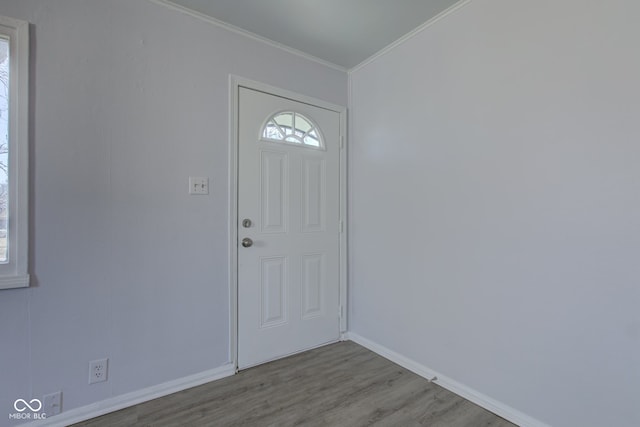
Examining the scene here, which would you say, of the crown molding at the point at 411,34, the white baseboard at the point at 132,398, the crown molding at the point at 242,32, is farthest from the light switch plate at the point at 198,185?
the crown molding at the point at 411,34

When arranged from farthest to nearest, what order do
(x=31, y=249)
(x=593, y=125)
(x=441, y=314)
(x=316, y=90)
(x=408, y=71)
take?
(x=316, y=90), (x=408, y=71), (x=441, y=314), (x=31, y=249), (x=593, y=125)

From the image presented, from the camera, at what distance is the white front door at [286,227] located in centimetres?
215

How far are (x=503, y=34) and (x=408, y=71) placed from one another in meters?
0.65

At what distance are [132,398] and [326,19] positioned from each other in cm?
267

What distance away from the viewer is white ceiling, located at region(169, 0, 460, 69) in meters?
1.83

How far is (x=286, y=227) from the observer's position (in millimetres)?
2338

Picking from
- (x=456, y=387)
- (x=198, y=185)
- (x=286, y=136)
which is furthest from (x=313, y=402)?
(x=286, y=136)

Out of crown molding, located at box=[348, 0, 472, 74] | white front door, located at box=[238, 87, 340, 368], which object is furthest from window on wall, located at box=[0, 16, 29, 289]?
crown molding, located at box=[348, 0, 472, 74]

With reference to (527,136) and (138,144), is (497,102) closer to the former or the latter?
(527,136)

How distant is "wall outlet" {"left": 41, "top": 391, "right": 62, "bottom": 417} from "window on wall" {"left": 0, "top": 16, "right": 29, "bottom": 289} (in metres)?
0.61

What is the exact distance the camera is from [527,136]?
1547mm

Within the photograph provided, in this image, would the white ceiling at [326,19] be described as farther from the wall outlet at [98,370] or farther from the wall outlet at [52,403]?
the wall outlet at [52,403]

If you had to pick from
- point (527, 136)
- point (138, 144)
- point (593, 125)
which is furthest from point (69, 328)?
point (593, 125)

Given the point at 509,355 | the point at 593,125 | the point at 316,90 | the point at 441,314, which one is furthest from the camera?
the point at 316,90
